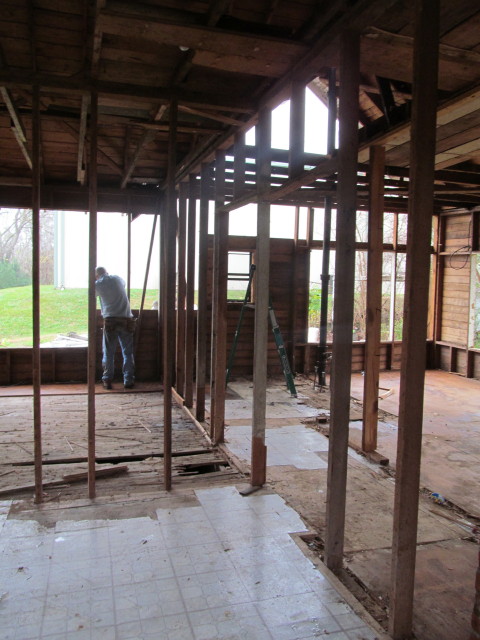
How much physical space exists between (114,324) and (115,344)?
1.02ft

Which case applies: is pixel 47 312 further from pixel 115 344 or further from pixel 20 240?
pixel 115 344

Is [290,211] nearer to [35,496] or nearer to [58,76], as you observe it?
[58,76]

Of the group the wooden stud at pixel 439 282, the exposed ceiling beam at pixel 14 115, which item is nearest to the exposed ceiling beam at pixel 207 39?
the exposed ceiling beam at pixel 14 115

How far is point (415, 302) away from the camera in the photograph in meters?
2.05

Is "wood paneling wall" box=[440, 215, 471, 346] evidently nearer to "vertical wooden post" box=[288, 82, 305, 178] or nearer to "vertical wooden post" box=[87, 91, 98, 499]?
"vertical wooden post" box=[288, 82, 305, 178]

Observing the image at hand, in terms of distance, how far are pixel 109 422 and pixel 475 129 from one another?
4.72 meters

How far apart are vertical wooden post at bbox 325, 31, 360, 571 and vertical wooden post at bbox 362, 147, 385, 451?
197 centimetres

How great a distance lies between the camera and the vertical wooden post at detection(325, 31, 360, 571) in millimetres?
→ 2529

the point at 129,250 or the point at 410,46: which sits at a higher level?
the point at 410,46

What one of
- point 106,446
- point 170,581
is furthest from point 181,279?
point 170,581

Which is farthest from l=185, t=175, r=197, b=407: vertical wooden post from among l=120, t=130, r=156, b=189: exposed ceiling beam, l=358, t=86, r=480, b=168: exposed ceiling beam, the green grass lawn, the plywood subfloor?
the green grass lawn

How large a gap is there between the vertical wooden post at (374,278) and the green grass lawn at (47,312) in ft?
30.7

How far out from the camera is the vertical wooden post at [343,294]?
253cm

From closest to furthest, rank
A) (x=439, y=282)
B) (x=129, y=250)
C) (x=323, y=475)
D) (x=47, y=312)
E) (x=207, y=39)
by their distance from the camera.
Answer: (x=207, y=39) → (x=323, y=475) → (x=129, y=250) → (x=439, y=282) → (x=47, y=312)
